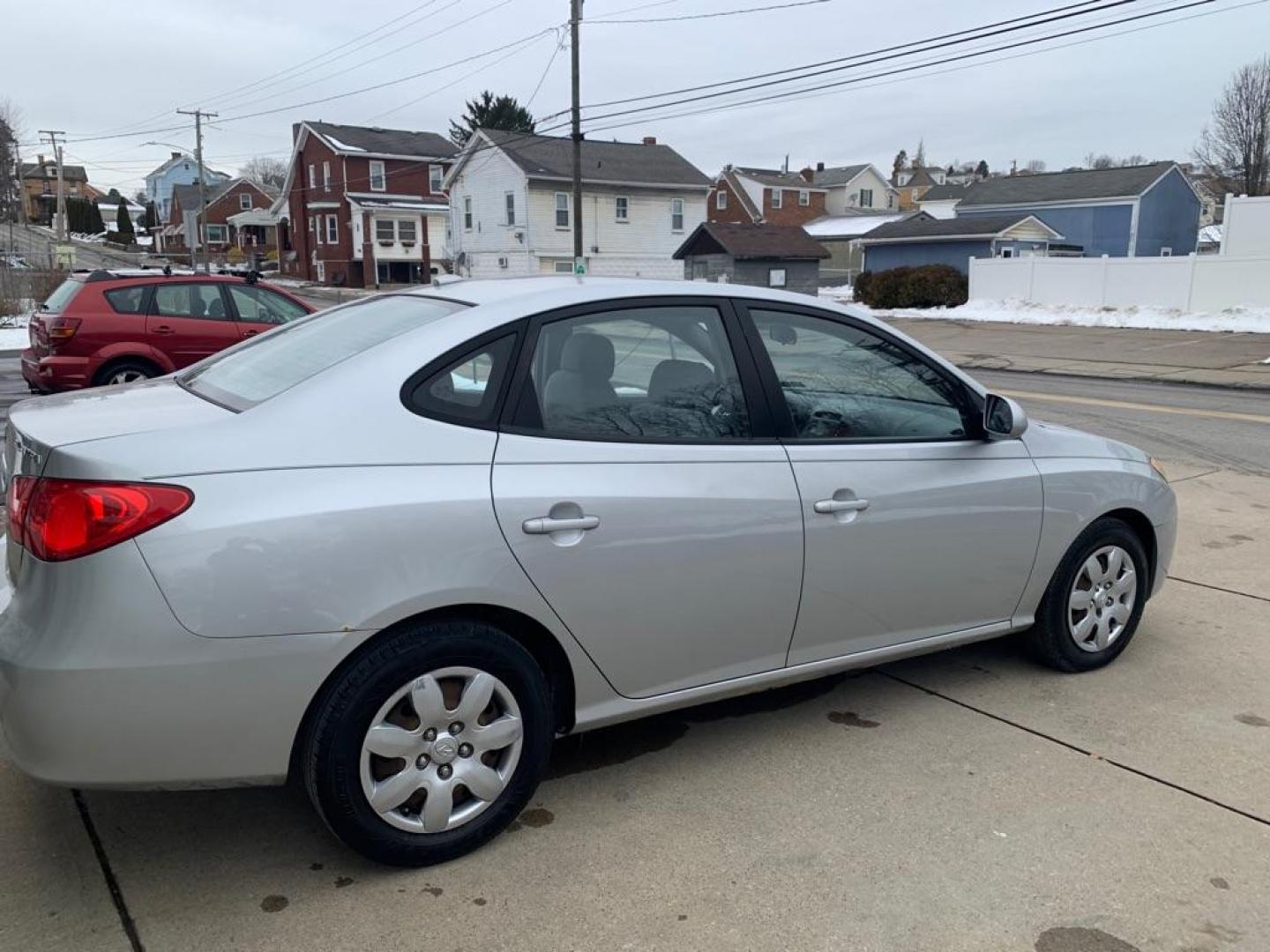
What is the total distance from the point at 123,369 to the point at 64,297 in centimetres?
107

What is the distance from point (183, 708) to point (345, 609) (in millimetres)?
443

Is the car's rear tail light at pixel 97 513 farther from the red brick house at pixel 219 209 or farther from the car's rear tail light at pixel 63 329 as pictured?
the red brick house at pixel 219 209

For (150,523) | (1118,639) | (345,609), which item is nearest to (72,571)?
(150,523)

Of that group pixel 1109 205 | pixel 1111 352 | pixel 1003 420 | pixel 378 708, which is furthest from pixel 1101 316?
pixel 378 708

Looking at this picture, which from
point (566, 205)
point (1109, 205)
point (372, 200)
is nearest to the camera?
point (1109, 205)

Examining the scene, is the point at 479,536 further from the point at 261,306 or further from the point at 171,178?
the point at 171,178

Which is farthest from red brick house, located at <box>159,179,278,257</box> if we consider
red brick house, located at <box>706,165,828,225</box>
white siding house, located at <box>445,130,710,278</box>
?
white siding house, located at <box>445,130,710,278</box>

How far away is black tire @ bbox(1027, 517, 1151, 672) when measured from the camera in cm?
416

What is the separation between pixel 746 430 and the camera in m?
3.36

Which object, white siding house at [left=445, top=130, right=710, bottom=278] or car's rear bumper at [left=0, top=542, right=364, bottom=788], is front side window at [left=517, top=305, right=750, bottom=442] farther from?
white siding house at [left=445, top=130, right=710, bottom=278]

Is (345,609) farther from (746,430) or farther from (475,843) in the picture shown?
(746,430)

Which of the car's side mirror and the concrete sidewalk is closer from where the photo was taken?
the car's side mirror

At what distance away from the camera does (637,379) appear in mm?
3311

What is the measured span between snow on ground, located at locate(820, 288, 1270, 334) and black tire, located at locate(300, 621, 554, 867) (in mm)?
27088
